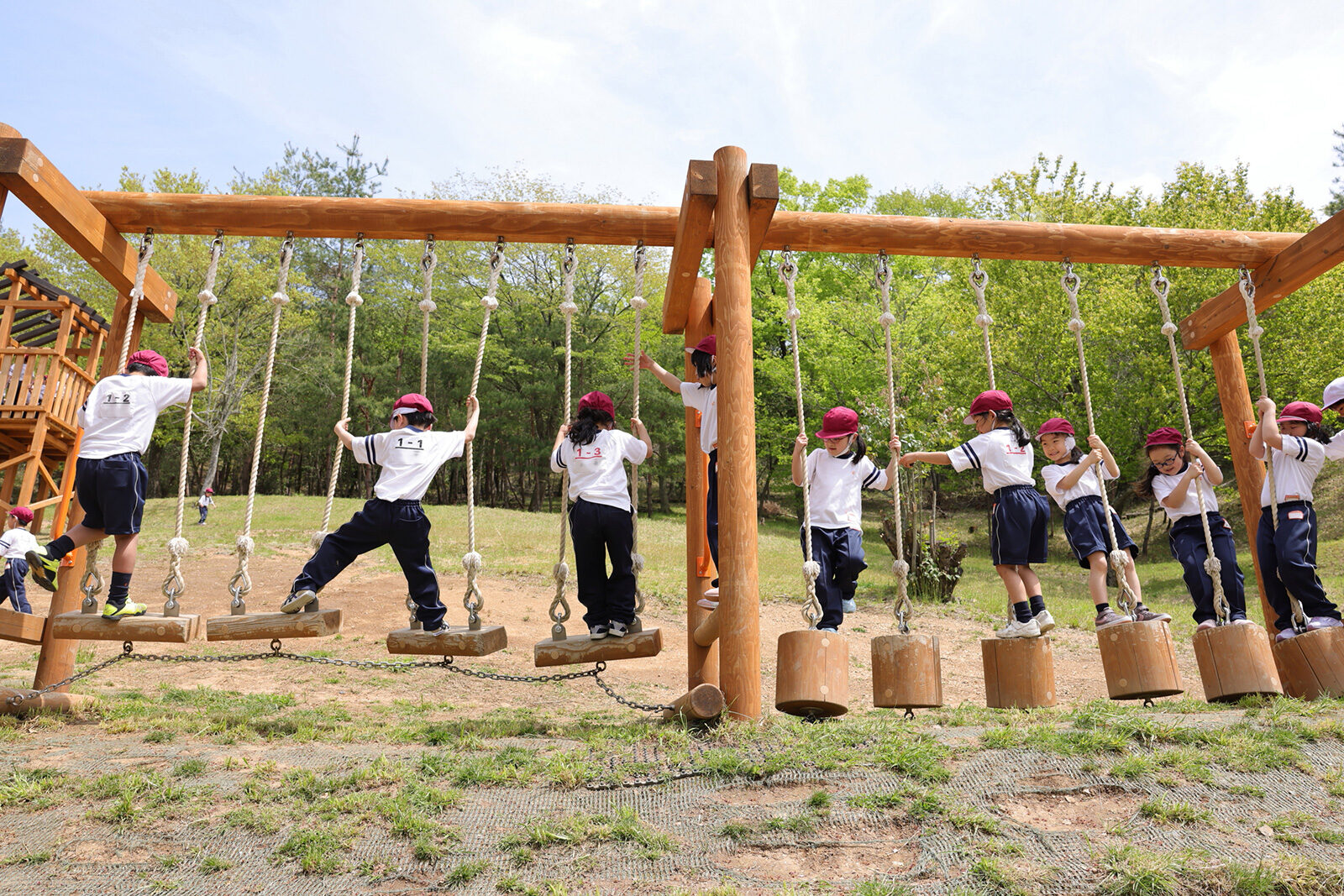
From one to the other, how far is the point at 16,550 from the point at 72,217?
7.50 feet

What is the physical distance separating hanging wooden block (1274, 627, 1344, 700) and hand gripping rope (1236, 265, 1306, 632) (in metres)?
0.13

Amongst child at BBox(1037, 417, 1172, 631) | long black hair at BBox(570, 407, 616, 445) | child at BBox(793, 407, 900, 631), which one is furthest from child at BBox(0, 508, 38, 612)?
child at BBox(1037, 417, 1172, 631)

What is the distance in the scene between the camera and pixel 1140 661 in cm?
442

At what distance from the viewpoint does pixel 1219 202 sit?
893 inches

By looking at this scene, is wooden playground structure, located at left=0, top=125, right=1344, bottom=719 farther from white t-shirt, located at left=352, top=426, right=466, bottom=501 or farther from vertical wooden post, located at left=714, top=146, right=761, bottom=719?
white t-shirt, located at left=352, top=426, right=466, bottom=501

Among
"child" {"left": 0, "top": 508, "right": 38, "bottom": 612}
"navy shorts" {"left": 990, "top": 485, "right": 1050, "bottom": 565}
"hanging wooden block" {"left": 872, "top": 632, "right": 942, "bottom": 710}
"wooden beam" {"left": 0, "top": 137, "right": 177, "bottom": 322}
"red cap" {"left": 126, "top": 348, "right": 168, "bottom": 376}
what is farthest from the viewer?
"red cap" {"left": 126, "top": 348, "right": 168, "bottom": 376}

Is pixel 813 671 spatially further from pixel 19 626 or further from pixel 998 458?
pixel 19 626

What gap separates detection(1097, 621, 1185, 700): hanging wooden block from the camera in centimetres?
439

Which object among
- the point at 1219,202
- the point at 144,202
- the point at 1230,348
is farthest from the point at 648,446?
the point at 1219,202

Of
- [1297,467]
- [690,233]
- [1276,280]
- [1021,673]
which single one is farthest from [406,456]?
[1276,280]

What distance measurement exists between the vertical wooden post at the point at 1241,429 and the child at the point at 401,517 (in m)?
5.77

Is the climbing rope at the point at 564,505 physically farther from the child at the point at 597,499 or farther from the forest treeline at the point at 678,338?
the forest treeline at the point at 678,338

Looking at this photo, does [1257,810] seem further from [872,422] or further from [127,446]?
[872,422]

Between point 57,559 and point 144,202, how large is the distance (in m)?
2.55
